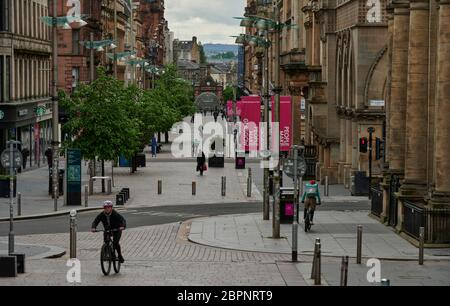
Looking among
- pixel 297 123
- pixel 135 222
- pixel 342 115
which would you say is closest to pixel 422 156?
pixel 135 222

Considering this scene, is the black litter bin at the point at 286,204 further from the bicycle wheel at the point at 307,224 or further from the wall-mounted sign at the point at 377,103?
the wall-mounted sign at the point at 377,103

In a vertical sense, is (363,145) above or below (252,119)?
below

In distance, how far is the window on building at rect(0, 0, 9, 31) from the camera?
2539 inches

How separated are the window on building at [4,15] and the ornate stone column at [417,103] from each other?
33.8 m

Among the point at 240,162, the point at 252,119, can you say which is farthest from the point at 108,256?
the point at 240,162

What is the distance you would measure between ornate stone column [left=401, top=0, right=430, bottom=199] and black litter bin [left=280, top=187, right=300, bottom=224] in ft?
12.9

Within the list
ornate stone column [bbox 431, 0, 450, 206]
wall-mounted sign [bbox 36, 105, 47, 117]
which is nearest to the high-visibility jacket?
ornate stone column [bbox 431, 0, 450, 206]

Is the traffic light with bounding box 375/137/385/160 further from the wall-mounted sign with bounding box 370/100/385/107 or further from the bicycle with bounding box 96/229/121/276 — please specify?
→ the bicycle with bounding box 96/229/121/276

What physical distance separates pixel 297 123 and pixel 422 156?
5127 centimetres

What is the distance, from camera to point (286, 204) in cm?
3897

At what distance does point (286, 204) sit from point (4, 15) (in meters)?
30.6

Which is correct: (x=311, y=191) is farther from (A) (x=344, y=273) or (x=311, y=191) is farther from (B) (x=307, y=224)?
(A) (x=344, y=273)

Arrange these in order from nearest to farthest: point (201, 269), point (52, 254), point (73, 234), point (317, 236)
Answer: point (201, 269) < point (73, 234) < point (52, 254) < point (317, 236)

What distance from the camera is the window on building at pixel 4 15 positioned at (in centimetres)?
6450
